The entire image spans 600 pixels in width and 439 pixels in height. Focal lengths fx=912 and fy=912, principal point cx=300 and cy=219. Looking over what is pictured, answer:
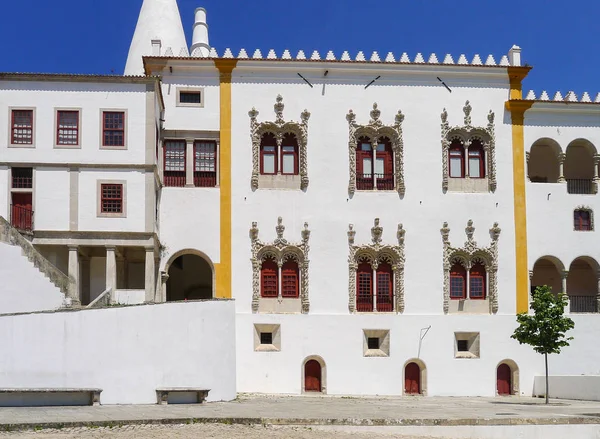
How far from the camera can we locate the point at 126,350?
94.6 feet

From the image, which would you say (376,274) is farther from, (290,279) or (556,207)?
(556,207)

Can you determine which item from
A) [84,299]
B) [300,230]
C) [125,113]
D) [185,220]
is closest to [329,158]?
[300,230]

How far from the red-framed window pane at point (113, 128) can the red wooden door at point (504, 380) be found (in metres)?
18.6

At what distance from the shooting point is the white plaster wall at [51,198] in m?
33.6

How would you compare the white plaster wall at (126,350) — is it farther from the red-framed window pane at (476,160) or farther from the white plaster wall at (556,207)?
the white plaster wall at (556,207)

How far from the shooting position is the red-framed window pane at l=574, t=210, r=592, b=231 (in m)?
40.7

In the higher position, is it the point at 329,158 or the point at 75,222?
the point at 329,158

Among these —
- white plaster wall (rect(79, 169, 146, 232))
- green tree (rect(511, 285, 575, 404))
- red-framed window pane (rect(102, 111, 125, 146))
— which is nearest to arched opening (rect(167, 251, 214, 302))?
white plaster wall (rect(79, 169, 146, 232))

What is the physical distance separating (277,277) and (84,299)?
317 inches

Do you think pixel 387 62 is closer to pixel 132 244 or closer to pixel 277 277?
pixel 277 277

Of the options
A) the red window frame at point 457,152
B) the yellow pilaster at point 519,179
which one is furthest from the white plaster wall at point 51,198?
the yellow pilaster at point 519,179

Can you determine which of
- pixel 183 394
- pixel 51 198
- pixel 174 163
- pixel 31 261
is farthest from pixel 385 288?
pixel 31 261

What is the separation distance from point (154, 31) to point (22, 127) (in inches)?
703

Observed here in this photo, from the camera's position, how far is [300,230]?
1524 inches
